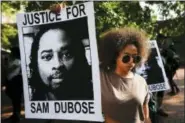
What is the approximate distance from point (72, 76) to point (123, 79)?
437 millimetres

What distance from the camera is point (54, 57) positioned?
2342mm

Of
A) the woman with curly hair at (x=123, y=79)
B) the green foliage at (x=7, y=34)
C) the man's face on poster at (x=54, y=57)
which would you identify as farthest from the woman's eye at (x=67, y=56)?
the green foliage at (x=7, y=34)

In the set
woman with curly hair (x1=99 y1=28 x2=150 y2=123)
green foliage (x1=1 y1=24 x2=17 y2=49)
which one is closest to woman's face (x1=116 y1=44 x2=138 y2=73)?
woman with curly hair (x1=99 y1=28 x2=150 y2=123)

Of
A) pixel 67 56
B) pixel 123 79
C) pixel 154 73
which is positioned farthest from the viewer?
pixel 154 73

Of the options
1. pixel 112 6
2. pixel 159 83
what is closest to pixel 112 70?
pixel 159 83

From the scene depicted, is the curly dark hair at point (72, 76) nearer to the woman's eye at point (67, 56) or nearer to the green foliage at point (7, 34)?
the woman's eye at point (67, 56)

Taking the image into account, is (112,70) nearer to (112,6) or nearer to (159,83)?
(159,83)

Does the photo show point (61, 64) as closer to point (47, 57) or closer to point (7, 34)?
point (47, 57)

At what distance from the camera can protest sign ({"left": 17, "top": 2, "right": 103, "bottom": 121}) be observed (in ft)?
7.30

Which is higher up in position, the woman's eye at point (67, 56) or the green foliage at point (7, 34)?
the green foliage at point (7, 34)

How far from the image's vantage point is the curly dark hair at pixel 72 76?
7.41 ft

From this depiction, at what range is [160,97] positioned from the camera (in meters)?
7.55

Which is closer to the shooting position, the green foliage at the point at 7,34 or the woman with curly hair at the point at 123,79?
the woman with curly hair at the point at 123,79

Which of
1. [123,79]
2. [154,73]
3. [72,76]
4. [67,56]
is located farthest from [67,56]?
[154,73]
